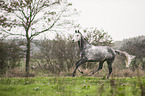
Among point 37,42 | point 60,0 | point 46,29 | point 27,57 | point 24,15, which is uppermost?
point 60,0

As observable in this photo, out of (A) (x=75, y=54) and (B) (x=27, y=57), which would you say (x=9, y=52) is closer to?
(B) (x=27, y=57)

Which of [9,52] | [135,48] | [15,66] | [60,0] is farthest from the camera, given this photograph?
[135,48]

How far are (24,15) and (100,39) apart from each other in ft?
23.9

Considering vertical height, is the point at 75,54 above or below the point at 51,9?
below

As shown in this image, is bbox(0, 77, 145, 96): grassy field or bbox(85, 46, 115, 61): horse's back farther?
bbox(85, 46, 115, 61): horse's back

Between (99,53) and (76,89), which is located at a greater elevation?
(99,53)

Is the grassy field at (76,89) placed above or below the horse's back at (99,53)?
below

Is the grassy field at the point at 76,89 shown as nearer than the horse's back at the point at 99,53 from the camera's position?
Yes

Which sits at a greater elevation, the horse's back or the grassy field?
the horse's back

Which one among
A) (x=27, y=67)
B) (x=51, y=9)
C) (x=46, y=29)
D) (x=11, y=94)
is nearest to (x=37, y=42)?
(x=46, y=29)

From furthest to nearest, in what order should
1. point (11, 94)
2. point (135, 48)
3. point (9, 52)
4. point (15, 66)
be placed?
point (135, 48), point (15, 66), point (9, 52), point (11, 94)

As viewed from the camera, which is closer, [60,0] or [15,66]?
[15,66]

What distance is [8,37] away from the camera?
13062mm

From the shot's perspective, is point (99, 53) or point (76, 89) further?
point (99, 53)
